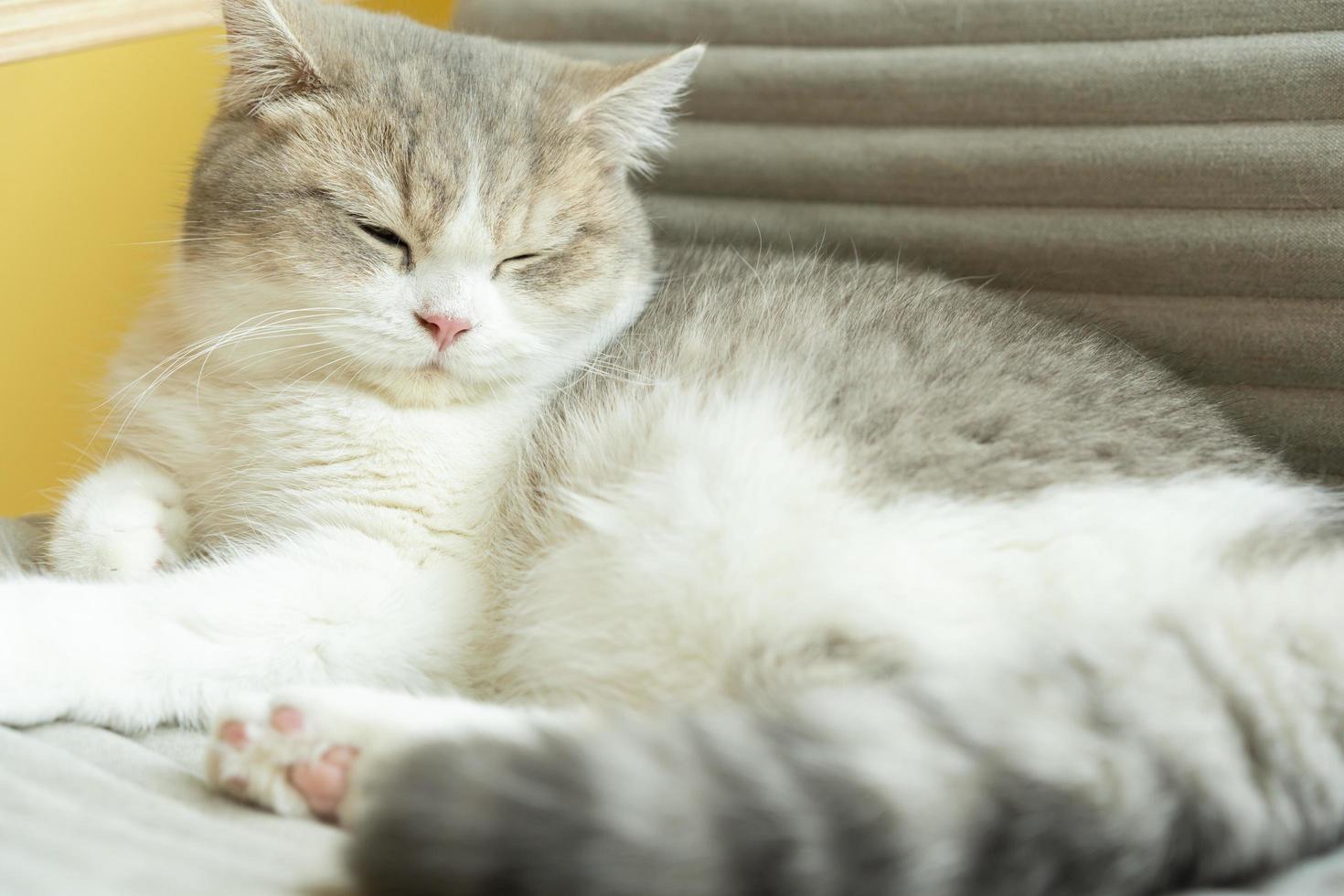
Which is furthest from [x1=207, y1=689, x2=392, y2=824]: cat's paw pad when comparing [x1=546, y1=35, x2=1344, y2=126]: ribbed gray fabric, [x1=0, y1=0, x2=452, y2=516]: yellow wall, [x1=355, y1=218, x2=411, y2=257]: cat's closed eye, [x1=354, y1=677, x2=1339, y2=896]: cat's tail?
[x1=0, y1=0, x2=452, y2=516]: yellow wall

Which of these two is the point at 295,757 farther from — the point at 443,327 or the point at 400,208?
the point at 400,208

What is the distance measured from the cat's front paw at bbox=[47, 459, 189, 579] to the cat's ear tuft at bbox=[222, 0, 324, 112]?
1.95 ft

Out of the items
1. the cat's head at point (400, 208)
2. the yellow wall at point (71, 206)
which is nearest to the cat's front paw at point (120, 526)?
the cat's head at point (400, 208)

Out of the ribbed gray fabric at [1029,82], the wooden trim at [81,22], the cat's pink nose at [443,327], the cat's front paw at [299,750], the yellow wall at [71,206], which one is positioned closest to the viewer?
the cat's front paw at [299,750]

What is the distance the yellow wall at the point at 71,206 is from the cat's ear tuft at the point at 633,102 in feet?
4.16

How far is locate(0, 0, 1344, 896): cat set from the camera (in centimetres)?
84

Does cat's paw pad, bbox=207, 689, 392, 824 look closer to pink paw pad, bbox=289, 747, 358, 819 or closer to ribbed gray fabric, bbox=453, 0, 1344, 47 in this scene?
pink paw pad, bbox=289, 747, 358, 819

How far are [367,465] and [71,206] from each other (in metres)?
1.61

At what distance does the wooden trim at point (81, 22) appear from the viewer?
1965 millimetres

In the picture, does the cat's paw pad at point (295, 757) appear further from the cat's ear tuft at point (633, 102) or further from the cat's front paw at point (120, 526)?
the cat's ear tuft at point (633, 102)

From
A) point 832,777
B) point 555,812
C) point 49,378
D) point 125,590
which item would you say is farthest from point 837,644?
point 49,378

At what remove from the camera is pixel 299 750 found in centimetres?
113

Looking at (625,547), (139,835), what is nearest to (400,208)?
(625,547)

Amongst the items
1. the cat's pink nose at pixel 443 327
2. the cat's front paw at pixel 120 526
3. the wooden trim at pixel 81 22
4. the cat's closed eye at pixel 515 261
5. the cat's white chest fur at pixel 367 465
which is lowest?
the cat's front paw at pixel 120 526
